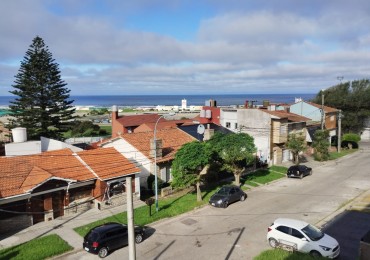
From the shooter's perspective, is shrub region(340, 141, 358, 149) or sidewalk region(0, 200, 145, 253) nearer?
sidewalk region(0, 200, 145, 253)

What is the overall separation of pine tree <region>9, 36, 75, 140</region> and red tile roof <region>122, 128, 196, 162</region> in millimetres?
21209

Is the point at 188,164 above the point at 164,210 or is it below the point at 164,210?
above

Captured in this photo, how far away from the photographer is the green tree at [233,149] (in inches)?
1223

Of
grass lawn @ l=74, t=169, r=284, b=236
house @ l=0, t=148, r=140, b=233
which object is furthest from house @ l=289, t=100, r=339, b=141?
Result: house @ l=0, t=148, r=140, b=233

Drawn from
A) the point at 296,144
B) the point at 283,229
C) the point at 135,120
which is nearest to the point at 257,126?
the point at 296,144

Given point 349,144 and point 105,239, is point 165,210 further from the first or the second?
point 349,144

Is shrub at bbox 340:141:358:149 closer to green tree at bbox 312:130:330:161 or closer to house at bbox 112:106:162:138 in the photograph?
green tree at bbox 312:130:330:161

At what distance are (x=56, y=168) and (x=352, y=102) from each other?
59868mm

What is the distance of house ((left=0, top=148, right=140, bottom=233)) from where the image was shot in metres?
22.7

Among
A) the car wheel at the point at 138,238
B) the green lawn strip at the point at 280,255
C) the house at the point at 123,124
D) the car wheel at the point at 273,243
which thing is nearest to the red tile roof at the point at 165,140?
the car wheel at the point at 138,238

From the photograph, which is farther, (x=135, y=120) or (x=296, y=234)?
(x=135, y=120)

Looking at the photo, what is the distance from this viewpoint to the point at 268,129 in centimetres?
4353

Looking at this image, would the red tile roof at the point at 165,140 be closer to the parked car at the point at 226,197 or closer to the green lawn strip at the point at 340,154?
the parked car at the point at 226,197

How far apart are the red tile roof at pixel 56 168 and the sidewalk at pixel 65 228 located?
8.83 feet
